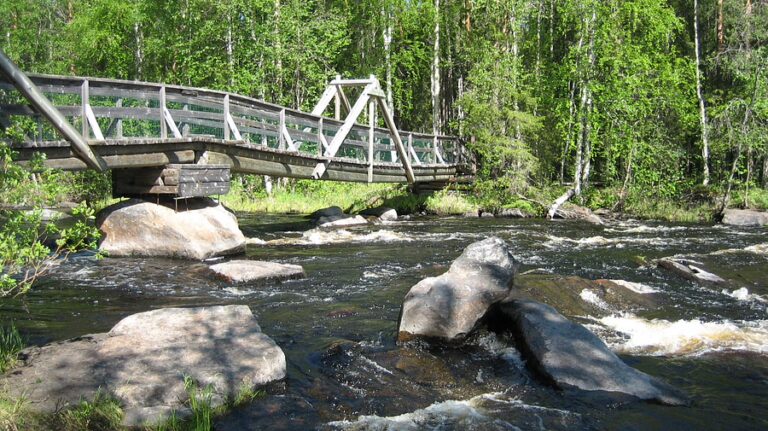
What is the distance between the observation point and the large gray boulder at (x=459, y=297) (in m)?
6.05

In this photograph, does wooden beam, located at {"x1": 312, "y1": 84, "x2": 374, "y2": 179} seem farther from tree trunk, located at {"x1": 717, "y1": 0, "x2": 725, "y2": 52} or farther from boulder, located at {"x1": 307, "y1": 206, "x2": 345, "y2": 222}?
tree trunk, located at {"x1": 717, "y1": 0, "x2": 725, "y2": 52}

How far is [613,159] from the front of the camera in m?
22.7

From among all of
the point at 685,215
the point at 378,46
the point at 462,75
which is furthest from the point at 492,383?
the point at 462,75

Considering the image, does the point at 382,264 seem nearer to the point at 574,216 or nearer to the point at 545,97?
the point at 574,216

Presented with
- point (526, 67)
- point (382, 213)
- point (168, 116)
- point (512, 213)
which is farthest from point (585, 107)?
point (168, 116)

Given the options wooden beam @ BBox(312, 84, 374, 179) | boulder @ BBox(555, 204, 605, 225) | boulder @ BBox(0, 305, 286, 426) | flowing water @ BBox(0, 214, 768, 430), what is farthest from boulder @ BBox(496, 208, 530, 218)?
boulder @ BBox(0, 305, 286, 426)

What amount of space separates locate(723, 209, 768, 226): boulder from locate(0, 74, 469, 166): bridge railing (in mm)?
10605

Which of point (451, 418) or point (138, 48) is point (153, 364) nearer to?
point (451, 418)

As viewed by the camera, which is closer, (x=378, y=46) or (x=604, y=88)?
(x=604, y=88)

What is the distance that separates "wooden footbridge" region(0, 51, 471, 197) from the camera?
9.64m

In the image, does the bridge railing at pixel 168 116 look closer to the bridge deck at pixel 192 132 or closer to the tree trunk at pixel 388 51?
the bridge deck at pixel 192 132

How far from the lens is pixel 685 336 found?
6531 mm

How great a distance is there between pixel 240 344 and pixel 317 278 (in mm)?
4321

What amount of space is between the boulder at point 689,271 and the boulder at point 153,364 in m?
6.90
